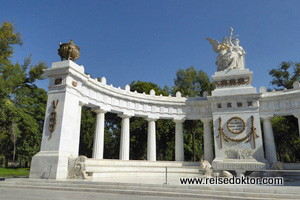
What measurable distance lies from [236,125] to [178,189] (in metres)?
19.7

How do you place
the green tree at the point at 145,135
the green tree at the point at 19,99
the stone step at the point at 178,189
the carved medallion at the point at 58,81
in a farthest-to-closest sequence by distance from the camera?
the green tree at the point at 145,135
the green tree at the point at 19,99
the carved medallion at the point at 58,81
the stone step at the point at 178,189

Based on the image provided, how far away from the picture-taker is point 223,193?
1336cm

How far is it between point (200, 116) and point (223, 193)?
22.5 meters

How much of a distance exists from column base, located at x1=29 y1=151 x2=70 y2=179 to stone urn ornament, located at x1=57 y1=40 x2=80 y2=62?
10.1 m

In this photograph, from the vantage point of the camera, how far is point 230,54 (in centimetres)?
3478

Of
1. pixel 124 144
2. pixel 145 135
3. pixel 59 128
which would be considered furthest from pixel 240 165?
pixel 145 135

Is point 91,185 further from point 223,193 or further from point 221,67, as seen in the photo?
point 221,67

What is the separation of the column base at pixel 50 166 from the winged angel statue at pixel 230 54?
1035 inches

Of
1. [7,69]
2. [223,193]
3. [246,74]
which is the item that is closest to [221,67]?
[246,74]

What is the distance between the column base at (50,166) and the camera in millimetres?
20359

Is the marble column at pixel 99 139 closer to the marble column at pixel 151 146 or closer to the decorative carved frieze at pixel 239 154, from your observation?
the marble column at pixel 151 146

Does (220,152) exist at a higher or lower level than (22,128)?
lower

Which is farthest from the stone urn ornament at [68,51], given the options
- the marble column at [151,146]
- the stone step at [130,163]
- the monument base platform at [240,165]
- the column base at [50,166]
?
the monument base platform at [240,165]

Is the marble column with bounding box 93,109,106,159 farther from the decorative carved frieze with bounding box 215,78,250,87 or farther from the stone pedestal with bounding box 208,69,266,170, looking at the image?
the decorative carved frieze with bounding box 215,78,250,87
